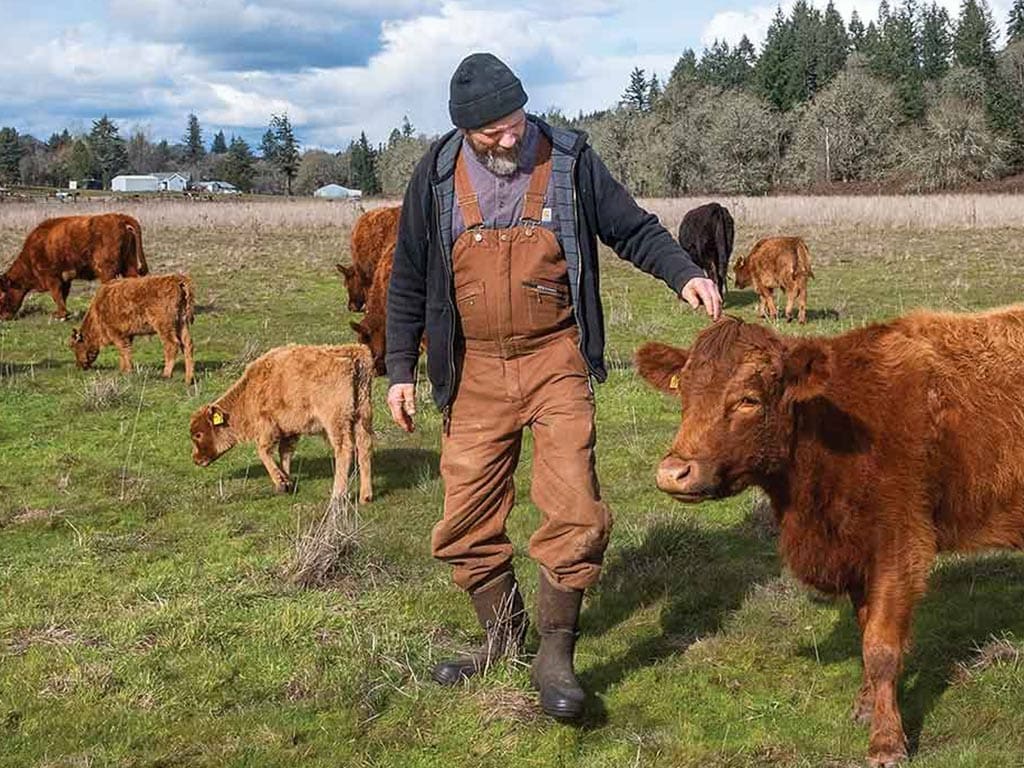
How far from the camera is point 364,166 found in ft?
499

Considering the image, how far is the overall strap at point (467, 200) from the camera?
4.63m

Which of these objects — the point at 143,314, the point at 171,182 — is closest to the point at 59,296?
the point at 143,314

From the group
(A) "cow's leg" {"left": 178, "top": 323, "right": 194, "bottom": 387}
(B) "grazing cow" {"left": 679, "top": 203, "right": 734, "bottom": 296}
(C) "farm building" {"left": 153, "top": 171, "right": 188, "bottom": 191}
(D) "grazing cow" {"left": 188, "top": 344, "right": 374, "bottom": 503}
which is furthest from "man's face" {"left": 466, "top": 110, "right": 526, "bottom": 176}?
(C) "farm building" {"left": 153, "top": 171, "right": 188, "bottom": 191}

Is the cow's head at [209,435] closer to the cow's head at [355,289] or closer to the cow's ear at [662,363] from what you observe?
the cow's ear at [662,363]

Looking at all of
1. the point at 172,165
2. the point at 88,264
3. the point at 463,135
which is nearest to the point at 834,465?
the point at 463,135

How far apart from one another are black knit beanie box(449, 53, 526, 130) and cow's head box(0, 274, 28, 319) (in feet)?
51.4

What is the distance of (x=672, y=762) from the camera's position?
4.42 m

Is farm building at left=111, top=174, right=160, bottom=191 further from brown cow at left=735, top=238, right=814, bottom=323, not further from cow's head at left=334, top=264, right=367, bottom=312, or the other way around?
brown cow at left=735, top=238, right=814, bottom=323

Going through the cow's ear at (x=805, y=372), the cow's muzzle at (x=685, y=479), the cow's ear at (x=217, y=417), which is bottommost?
the cow's ear at (x=217, y=417)

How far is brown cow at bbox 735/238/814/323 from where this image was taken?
16953mm

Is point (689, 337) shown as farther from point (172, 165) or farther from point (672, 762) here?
point (172, 165)

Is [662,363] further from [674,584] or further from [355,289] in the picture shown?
[355,289]

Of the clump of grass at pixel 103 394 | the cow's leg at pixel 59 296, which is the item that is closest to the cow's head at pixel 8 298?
the cow's leg at pixel 59 296

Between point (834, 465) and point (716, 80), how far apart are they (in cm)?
12316
